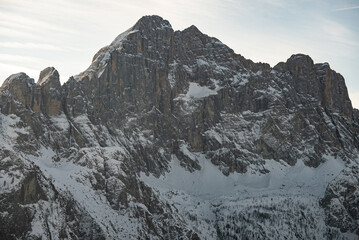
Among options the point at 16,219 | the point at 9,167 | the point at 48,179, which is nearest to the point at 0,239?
the point at 16,219

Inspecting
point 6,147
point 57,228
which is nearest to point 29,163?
point 6,147

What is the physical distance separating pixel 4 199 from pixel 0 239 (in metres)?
11.0

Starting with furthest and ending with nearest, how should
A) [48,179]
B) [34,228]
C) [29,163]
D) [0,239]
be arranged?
[48,179]
[29,163]
[34,228]
[0,239]

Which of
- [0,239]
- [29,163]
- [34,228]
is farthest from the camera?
[29,163]

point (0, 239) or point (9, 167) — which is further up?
point (9, 167)

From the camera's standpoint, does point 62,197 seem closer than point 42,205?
No

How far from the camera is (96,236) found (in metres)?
195

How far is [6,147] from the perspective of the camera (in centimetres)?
17150

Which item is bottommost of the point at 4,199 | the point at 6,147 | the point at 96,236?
the point at 96,236

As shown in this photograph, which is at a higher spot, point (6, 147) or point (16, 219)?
point (6, 147)

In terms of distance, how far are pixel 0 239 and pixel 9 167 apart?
21.8 metres

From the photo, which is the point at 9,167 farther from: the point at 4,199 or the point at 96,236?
the point at 96,236

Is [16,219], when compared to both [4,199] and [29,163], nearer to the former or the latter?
[4,199]

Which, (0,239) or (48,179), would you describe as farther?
(48,179)
